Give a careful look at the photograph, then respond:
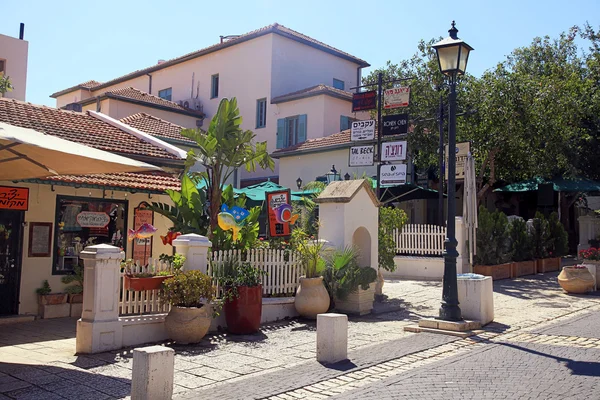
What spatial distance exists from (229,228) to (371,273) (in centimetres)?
316

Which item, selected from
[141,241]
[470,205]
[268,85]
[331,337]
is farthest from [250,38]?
[331,337]

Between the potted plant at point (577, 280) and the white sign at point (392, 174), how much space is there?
4.77 m

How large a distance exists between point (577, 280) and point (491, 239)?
2997 millimetres

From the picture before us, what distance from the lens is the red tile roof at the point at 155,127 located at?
20.8 metres

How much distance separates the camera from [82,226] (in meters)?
12.2

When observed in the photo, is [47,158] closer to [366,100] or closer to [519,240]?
[366,100]

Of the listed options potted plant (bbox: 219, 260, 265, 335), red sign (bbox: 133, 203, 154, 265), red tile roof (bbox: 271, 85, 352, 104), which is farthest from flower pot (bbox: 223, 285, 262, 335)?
red tile roof (bbox: 271, 85, 352, 104)

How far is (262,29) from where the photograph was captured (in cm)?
3094

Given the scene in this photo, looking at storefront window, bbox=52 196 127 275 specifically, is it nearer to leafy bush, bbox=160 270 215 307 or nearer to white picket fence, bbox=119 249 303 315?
white picket fence, bbox=119 249 303 315

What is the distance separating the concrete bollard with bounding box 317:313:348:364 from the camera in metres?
7.61

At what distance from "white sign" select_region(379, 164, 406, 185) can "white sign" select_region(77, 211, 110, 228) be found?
741 centimetres

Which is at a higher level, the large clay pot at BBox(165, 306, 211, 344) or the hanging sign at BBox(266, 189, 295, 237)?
the hanging sign at BBox(266, 189, 295, 237)

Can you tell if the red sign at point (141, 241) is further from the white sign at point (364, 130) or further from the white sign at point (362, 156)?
the white sign at point (364, 130)

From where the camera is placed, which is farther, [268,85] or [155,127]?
[268,85]
